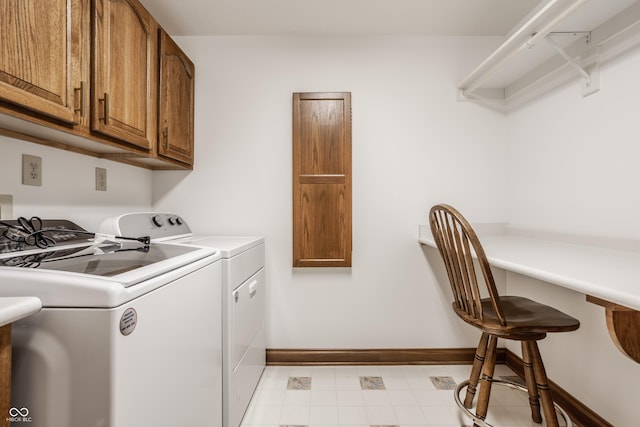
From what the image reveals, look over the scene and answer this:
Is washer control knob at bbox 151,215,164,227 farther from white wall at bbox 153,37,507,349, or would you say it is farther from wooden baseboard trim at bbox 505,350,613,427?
wooden baseboard trim at bbox 505,350,613,427

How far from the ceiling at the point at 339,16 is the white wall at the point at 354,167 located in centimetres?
8

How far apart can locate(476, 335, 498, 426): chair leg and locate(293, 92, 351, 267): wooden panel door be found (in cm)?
95

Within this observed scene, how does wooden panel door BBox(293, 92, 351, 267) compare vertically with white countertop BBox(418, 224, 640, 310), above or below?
above

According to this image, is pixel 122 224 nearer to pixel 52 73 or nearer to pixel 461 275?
pixel 52 73

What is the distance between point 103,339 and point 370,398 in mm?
1564

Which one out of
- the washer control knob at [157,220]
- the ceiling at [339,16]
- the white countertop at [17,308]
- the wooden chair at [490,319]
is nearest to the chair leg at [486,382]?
the wooden chair at [490,319]

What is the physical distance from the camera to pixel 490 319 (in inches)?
54.2

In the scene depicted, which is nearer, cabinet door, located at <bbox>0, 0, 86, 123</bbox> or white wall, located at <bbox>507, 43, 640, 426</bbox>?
cabinet door, located at <bbox>0, 0, 86, 123</bbox>

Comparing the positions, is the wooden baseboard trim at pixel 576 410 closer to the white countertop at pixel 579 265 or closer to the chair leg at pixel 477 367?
the chair leg at pixel 477 367

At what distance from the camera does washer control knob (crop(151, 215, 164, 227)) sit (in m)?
1.77

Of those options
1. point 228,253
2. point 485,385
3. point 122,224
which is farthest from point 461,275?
point 122,224

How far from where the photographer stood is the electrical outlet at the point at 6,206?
4.03 feet

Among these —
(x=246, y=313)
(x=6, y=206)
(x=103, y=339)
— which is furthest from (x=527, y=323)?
(x=6, y=206)

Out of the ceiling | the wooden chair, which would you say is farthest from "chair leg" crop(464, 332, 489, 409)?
the ceiling
